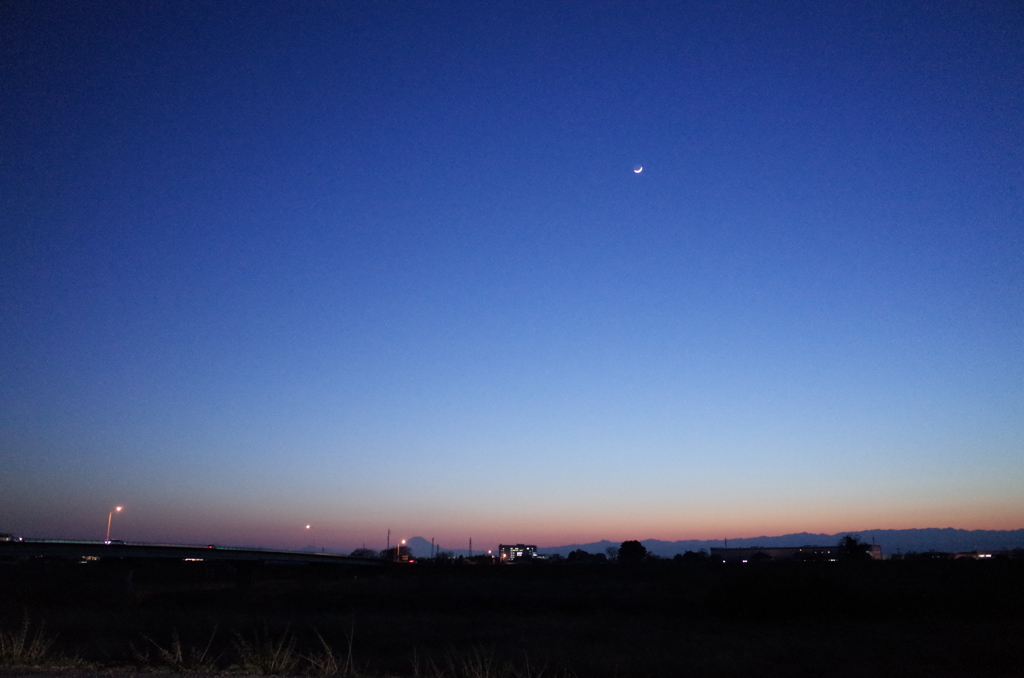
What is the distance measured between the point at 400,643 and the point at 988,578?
2083 inches

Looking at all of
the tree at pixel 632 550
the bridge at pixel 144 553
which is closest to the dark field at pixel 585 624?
the bridge at pixel 144 553

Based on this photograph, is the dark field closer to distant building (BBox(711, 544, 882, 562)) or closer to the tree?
distant building (BBox(711, 544, 882, 562))

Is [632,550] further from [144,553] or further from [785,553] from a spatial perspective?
[144,553]

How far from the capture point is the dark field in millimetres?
24562

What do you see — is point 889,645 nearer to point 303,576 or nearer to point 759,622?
point 759,622

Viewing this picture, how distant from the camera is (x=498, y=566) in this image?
10644 centimetres

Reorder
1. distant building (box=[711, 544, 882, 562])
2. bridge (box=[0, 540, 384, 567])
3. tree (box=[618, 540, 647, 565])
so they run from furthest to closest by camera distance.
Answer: tree (box=[618, 540, 647, 565]) < distant building (box=[711, 544, 882, 562]) < bridge (box=[0, 540, 384, 567])

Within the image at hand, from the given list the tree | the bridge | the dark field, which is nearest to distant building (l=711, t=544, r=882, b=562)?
the tree

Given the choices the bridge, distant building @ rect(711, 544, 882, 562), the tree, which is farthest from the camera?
the tree

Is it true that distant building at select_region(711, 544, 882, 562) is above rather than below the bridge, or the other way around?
below

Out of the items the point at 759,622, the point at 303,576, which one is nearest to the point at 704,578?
the point at 759,622

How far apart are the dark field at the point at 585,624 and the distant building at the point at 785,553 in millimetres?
59572

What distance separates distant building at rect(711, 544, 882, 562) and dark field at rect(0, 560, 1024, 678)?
5957 centimetres

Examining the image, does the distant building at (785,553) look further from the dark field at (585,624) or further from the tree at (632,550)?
the dark field at (585,624)
